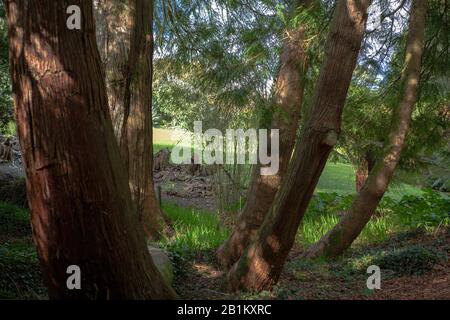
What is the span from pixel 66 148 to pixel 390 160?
4.88 meters

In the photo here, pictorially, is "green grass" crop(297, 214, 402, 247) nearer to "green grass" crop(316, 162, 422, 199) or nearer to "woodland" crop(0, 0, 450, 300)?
"woodland" crop(0, 0, 450, 300)

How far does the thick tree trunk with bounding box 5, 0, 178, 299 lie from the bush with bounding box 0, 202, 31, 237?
7128mm

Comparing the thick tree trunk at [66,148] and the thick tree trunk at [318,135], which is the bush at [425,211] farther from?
the thick tree trunk at [66,148]

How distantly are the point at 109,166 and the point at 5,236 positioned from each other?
7.29m

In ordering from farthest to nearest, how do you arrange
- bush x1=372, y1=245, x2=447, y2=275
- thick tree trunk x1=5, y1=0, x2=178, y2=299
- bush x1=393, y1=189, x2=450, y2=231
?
bush x1=393, y1=189, x2=450, y2=231, bush x1=372, y1=245, x2=447, y2=275, thick tree trunk x1=5, y1=0, x2=178, y2=299

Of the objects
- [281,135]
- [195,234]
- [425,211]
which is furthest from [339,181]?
[281,135]

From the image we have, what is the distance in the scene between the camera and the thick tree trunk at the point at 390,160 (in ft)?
22.5

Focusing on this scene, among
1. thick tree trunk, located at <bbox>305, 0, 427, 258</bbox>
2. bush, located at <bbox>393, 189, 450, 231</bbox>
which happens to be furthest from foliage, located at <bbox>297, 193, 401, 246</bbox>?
thick tree trunk, located at <bbox>305, 0, 427, 258</bbox>

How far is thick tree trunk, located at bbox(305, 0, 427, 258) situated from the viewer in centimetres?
686

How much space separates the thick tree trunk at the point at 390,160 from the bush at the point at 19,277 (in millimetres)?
3571

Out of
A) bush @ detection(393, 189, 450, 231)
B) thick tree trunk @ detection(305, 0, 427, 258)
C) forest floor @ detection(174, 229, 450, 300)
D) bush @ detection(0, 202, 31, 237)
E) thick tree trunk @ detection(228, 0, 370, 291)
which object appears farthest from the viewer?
bush @ detection(0, 202, 31, 237)

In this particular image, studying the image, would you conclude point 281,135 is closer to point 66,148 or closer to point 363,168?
point 66,148
